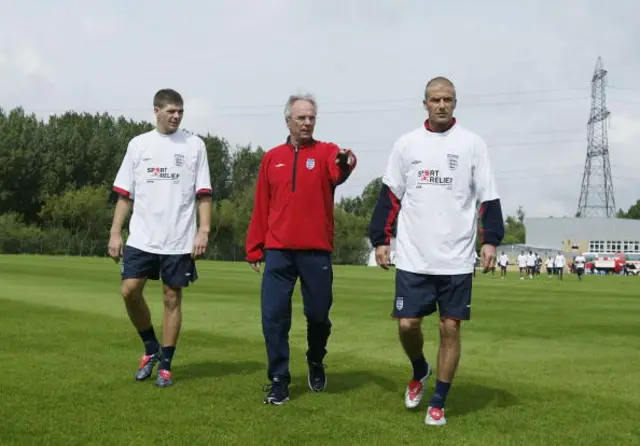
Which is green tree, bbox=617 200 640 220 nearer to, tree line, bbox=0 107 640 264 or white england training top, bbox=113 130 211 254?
tree line, bbox=0 107 640 264

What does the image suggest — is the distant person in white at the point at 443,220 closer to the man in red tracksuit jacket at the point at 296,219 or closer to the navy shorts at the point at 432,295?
the navy shorts at the point at 432,295

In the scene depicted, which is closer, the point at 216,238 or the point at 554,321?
the point at 554,321

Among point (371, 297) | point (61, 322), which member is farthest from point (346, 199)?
point (61, 322)

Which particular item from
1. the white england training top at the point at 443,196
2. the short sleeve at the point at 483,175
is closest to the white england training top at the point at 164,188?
the white england training top at the point at 443,196

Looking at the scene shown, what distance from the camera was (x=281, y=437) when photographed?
5.14m

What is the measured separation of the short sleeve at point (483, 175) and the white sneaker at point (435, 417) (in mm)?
1542

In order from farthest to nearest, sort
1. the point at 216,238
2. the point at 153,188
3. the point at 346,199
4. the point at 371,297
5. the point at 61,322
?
the point at 346,199, the point at 216,238, the point at 371,297, the point at 61,322, the point at 153,188

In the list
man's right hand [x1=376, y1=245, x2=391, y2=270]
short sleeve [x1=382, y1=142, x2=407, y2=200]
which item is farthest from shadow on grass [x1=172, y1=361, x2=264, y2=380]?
short sleeve [x1=382, y1=142, x2=407, y2=200]

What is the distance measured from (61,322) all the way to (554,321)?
27.9 ft

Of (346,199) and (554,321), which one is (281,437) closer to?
(554,321)

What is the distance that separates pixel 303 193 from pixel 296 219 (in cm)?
21

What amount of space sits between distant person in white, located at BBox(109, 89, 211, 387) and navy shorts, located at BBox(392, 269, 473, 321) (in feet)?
6.66

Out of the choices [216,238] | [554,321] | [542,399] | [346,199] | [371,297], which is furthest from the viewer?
[346,199]

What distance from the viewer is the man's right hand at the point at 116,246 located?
24.1 feet
